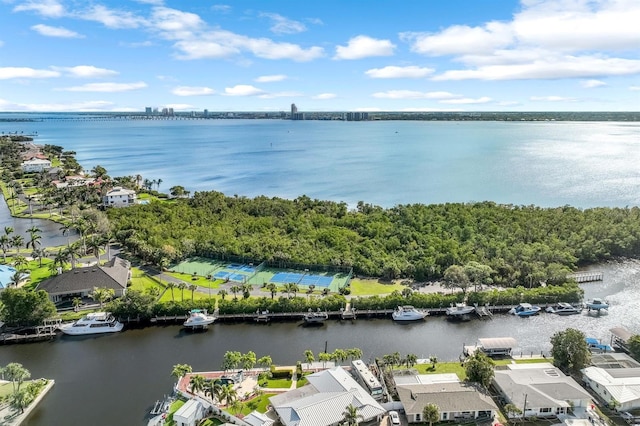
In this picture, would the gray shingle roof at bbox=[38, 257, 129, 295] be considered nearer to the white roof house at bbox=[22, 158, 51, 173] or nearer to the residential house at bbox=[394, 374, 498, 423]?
the residential house at bbox=[394, 374, 498, 423]

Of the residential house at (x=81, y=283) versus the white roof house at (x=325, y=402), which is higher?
the residential house at (x=81, y=283)

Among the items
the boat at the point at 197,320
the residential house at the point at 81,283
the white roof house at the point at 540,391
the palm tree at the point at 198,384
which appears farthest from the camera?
the residential house at the point at 81,283

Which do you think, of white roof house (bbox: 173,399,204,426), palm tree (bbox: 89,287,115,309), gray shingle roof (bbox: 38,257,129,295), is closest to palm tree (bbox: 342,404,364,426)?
white roof house (bbox: 173,399,204,426)

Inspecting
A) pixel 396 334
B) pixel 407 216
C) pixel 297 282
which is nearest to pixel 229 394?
pixel 396 334

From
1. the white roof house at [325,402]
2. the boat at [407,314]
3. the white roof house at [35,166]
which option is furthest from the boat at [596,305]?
the white roof house at [35,166]

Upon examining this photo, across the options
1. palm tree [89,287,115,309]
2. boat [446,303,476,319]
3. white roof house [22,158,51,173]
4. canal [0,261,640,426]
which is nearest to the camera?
canal [0,261,640,426]

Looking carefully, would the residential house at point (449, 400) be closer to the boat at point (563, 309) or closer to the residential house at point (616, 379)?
the residential house at point (616, 379)
